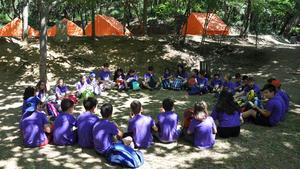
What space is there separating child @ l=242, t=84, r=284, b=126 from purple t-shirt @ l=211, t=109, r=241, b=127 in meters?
1.21

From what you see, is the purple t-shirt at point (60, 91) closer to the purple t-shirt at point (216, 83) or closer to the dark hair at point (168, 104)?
the dark hair at point (168, 104)

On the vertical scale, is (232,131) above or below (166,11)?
below

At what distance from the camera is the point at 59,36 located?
19.1m

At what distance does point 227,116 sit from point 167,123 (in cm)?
131

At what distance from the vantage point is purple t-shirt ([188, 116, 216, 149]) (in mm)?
7348

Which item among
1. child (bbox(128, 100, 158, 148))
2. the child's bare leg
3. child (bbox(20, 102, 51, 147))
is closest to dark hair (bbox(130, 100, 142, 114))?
child (bbox(128, 100, 158, 148))

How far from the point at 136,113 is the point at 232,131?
221 cm

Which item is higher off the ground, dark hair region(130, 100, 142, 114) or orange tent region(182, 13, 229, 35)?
orange tent region(182, 13, 229, 35)

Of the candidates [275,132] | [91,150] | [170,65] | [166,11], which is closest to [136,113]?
[91,150]

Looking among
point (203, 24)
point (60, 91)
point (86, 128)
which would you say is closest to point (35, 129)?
point (86, 128)

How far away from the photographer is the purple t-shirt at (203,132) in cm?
735

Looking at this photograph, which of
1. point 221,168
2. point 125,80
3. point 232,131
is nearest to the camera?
point 221,168

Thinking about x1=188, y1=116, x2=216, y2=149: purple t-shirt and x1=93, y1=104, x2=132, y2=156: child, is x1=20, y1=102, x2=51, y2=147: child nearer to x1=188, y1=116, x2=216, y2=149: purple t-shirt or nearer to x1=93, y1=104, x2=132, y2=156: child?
x1=93, y1=104, x2=132, y2=156: child

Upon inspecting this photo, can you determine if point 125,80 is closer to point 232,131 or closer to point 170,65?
point 170,65
